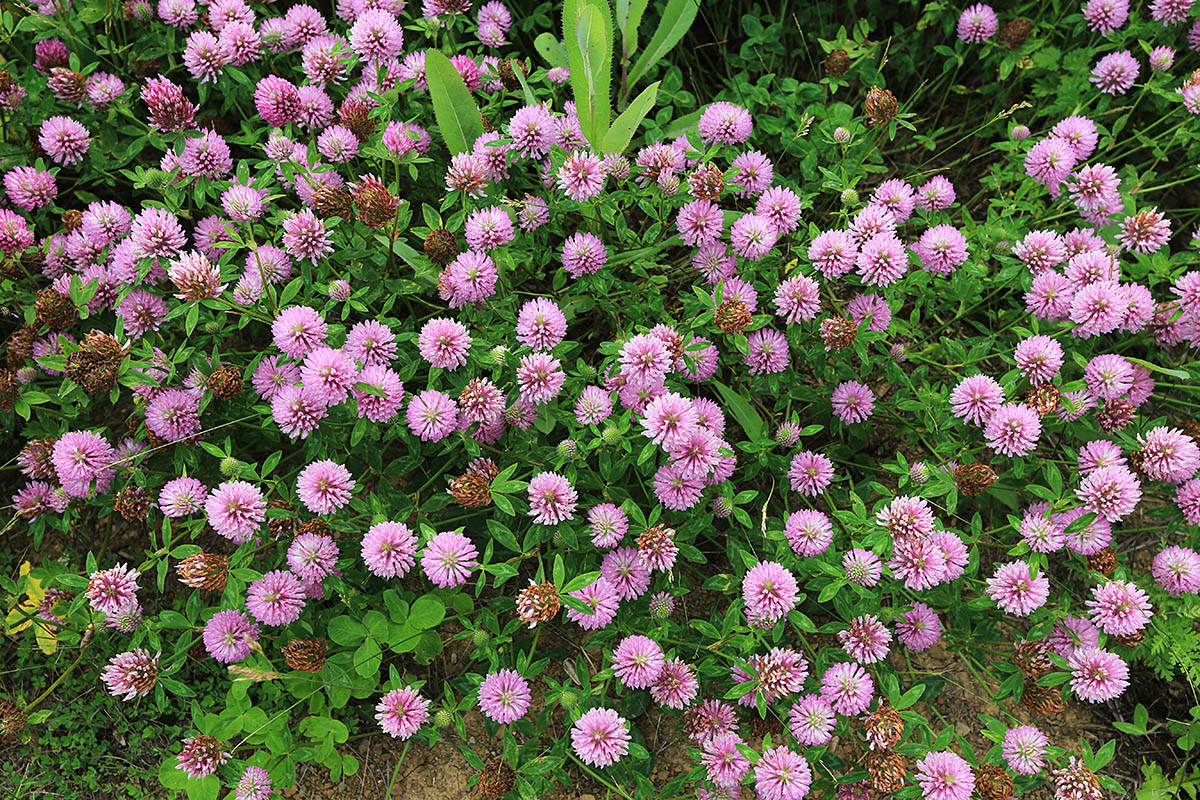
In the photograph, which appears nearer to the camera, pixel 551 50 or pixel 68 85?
pixel 68 85

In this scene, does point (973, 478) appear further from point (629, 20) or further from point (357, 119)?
point (357, 119)

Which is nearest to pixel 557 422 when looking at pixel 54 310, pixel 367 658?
pixel 367 658

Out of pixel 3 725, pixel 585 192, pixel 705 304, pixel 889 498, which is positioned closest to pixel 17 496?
pixel 3 725

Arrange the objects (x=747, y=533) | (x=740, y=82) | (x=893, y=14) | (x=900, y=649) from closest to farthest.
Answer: (x=747, y=533), (x=900, y=649), (x=740, y=82), (x=893, y=14)

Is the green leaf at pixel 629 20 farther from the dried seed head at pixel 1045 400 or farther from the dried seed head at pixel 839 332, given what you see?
the dried seed head at pixel 1045 400

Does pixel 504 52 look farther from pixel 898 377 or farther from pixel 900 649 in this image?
pixel 900 649

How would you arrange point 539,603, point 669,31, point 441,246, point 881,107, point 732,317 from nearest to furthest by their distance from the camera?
point 539,603 < point 732,317 < point 441,246 < point 881,107 < point 669,31
